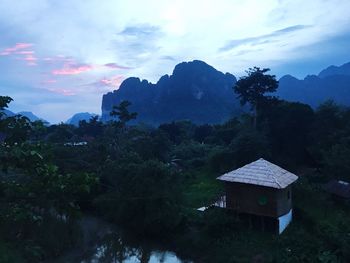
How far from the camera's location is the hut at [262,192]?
53.2ft

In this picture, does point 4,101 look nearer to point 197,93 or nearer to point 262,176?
point 262,176

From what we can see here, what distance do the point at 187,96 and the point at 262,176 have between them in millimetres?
93118

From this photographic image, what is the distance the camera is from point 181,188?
19359 millimetres

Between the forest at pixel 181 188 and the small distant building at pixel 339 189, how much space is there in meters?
0.30

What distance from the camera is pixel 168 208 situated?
1733 centimetres

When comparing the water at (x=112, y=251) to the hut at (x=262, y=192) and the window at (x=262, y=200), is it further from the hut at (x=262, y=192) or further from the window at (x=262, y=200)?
the window at (x=262, y=200)

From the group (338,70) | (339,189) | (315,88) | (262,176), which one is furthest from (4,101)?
(338,70)

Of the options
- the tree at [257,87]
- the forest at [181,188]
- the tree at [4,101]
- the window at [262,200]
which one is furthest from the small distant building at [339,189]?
the tree at [4,101]

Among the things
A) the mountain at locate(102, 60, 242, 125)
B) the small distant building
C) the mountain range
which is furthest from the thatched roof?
the mountain at locate(102, 60, 242, 125)

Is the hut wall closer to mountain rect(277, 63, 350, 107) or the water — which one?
the water

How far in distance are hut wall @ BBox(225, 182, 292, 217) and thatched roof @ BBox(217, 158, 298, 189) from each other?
407 millimetres

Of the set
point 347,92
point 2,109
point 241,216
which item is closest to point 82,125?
point 241,216

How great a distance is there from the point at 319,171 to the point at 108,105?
114m

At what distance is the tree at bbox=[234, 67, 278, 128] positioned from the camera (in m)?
32.8
